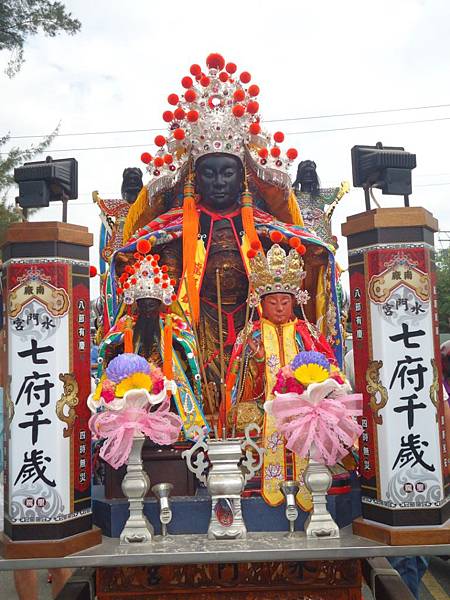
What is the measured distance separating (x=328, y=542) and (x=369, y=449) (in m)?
0.48

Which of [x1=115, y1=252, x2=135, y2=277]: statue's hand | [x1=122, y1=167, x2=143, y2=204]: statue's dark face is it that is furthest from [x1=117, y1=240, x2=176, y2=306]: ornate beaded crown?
[x1=122, y1=167, x2=143, y2=204]: statue's dark face

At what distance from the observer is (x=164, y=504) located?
10.3ft

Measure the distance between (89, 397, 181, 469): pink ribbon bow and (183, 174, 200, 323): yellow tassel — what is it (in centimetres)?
122

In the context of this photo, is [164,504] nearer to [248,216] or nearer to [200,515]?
[200,515]

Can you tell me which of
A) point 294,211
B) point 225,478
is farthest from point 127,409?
point 294,211

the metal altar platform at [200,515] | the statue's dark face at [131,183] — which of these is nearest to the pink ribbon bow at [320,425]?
the metal altar platform at [200,515]

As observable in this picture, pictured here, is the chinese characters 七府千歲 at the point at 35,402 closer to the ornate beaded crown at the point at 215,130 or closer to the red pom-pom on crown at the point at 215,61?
the ornate beaded crown at the point at 215,130

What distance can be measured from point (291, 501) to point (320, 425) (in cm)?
43

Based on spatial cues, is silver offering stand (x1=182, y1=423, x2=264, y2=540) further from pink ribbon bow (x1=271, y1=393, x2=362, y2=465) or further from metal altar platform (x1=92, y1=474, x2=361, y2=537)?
pink ribbon bow (x1=271, y1=393, x2=362, y2=465)

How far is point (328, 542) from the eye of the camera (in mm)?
2986

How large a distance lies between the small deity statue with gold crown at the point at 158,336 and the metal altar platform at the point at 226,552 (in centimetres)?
87

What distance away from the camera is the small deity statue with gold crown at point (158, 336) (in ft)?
12.5

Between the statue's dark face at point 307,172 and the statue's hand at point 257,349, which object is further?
the statue's dark face at point 307,172

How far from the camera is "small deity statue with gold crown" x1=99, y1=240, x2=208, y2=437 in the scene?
12.5ft
